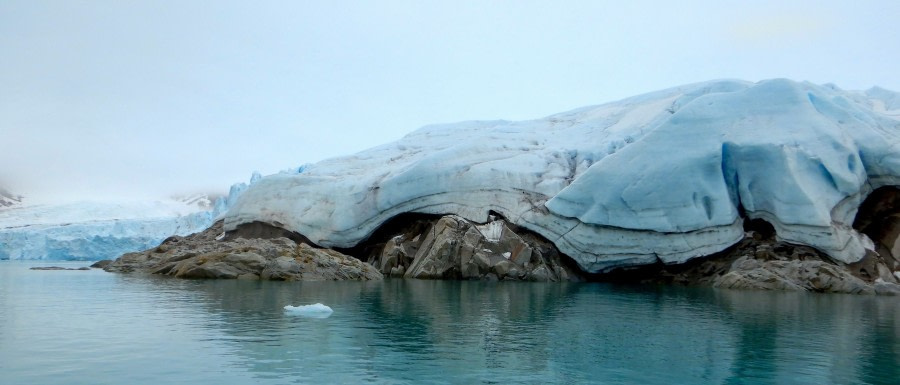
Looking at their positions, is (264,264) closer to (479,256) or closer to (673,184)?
(479,256)

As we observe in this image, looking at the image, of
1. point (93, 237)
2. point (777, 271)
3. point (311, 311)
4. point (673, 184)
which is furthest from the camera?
point (93, 237)

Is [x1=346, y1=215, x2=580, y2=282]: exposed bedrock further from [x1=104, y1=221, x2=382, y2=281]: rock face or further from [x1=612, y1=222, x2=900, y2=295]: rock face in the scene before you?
[x1=612, y1=222, x2=900, y2=295]: rock face

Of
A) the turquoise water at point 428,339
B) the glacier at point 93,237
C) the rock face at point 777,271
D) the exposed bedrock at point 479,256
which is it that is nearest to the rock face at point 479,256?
the exposed bedrock at point 479,256

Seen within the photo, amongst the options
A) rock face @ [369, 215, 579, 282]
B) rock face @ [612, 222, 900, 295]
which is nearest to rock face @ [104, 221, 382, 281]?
rock face @ [369, 215, 579, 282]

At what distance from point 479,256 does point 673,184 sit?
243 inches

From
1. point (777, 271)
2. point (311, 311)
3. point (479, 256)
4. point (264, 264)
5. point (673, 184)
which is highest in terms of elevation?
point (673, 184)

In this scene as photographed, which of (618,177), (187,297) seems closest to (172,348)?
(187,297)

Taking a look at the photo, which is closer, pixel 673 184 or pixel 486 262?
pixel 673 184

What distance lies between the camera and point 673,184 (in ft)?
71.0

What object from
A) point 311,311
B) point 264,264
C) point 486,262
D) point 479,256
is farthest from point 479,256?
point 311,311

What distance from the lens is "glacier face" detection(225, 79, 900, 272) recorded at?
70.0ft

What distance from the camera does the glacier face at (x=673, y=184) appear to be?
70.0 feet

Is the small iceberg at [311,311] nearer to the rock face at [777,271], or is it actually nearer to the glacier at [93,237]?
the rock face at [777,271]

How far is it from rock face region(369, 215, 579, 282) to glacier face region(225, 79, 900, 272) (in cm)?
71
